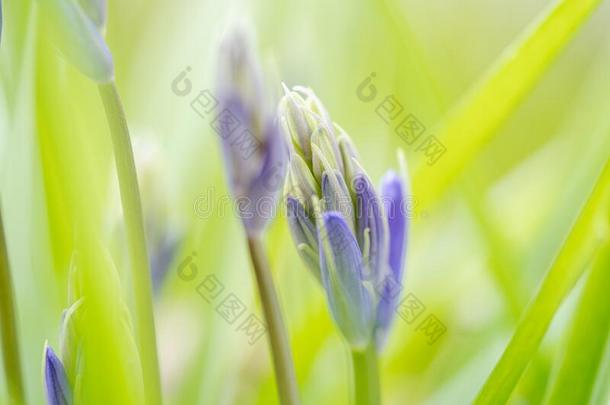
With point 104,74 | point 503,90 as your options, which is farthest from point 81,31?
point 503,90

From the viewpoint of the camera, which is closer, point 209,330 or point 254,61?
point 254,61

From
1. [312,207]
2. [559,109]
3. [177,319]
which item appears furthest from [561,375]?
[559,109]

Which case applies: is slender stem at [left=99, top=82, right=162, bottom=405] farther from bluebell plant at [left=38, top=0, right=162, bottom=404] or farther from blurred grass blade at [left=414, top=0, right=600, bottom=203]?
blurred grass blade at [left=414, top=0, right=600, bottom=203]

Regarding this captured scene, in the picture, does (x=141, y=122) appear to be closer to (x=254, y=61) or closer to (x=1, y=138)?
(x=1, y=138)

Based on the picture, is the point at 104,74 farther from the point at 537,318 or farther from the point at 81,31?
the point at 537,318

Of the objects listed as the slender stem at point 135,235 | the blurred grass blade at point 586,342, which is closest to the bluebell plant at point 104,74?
the slender stem at point 135,235

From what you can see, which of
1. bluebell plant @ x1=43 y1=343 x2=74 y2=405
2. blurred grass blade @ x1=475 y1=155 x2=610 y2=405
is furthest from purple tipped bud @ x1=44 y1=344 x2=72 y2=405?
blurred grass blade @ x1=475 y1=155 x2=610 y2=405
